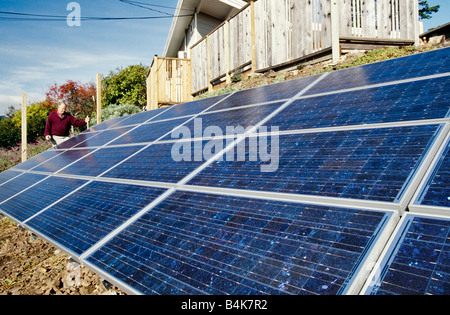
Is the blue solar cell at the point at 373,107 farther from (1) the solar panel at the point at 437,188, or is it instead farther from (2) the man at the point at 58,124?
(2) the man at the point at 58,124

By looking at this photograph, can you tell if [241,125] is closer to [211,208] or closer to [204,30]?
[211,208]

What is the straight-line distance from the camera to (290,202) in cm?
187

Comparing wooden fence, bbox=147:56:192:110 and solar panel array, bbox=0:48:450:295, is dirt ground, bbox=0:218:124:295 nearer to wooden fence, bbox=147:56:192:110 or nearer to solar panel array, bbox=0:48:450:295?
solar panel array, bbox=0:48:450:295

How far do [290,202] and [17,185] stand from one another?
17.3ft

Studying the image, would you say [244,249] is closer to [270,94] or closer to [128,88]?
[270,94]

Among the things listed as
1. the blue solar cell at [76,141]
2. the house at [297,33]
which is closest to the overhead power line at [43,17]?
the house at [297,33]

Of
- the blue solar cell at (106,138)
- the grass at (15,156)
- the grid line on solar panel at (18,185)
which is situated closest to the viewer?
the grid line on solar panel at (18,185)

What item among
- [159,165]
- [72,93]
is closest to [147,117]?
[159,165]

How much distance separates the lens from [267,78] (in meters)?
10.9

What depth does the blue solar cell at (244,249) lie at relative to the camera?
1.35m

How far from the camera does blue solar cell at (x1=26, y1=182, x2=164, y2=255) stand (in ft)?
8.02

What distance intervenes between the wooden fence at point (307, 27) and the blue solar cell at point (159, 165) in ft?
21.9

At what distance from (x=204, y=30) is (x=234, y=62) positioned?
35.7 ft

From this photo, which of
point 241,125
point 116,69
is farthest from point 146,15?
point 241,125
